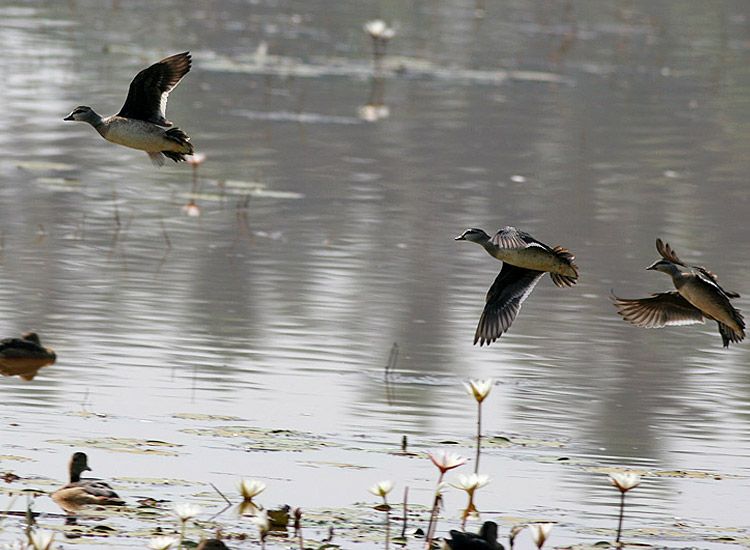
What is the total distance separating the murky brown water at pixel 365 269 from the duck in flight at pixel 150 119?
155cm

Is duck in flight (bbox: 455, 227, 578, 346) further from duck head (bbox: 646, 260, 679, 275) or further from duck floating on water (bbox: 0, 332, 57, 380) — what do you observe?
duck floating on water (bbox: 0, 332, 57, 380)

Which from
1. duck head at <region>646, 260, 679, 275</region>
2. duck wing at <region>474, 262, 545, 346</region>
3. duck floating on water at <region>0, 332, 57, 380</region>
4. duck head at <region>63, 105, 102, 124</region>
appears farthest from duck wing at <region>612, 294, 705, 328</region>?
duck floating on water at <region>0, 332, 57, 380</region>

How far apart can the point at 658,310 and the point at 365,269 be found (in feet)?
20.6

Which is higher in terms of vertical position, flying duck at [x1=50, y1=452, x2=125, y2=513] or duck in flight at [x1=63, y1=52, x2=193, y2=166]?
duck in flight at [x1=63, y1=52, x2=193, y2=166]

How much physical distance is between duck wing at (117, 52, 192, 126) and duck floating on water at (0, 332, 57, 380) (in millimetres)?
2320

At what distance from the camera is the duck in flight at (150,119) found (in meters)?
9.20

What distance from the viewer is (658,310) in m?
9.35

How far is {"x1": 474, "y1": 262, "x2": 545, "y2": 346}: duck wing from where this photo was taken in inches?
365

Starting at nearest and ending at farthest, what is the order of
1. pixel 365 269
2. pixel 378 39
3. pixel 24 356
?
1. pixel 24 356
2. pixel 365 269
3. pixel 378 39

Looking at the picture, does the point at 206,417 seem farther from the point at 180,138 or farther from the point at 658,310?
the point at 658,310

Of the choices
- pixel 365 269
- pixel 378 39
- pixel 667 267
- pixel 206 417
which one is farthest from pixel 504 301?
pixel 378 39

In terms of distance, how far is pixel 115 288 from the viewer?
14258mm

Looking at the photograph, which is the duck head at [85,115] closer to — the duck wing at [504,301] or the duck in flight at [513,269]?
the duck in flight at [513,269]

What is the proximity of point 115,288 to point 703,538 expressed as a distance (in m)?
6.79
